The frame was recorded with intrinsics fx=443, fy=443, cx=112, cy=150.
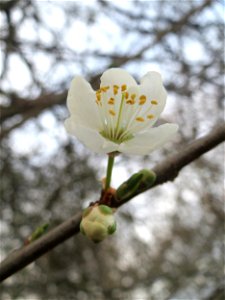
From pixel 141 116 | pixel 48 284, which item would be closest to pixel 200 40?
pixel 48 284

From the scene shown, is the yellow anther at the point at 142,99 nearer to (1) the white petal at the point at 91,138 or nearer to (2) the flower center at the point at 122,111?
(2) the flower center at the point at 122,111

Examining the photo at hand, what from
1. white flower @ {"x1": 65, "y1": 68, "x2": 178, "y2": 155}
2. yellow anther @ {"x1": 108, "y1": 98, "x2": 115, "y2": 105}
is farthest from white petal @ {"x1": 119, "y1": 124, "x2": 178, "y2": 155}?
yellow anther @ {"x1": 108, "y1": 98, "x2": 115, "y2": 105}

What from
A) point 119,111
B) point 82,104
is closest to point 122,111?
point 119,111

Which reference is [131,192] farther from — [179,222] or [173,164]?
[179,222]

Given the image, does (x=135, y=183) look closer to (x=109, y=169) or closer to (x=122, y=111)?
(x=109, y=169)

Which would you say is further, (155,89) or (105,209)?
(155,89)

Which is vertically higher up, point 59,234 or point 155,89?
point 155,89
